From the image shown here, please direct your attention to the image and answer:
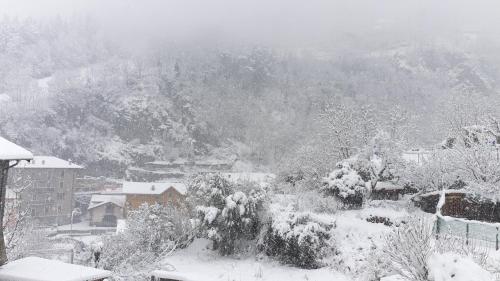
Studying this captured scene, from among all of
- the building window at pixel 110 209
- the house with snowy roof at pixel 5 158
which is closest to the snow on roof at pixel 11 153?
the house with snowy roof at pixel 5 158

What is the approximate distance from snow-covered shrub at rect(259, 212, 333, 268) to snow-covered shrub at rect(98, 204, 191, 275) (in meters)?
4.23

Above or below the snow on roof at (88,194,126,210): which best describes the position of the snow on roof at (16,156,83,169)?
above

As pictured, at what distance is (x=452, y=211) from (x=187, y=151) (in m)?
111

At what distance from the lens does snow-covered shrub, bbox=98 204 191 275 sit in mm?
18172

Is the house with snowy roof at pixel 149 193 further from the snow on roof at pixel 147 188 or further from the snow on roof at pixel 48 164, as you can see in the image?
the snow on roof at pixel 48 164

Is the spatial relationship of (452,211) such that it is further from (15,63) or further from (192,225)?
(15,63)

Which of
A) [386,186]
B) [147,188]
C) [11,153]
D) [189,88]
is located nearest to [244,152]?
[189,88]

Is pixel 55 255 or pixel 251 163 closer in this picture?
pixel 55 255

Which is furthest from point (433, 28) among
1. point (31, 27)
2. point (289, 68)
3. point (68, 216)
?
point (68, 216)

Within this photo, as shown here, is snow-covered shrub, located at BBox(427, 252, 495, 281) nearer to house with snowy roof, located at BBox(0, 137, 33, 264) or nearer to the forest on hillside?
house with snowy roof, located at BBox(0, 137, 33, 264)

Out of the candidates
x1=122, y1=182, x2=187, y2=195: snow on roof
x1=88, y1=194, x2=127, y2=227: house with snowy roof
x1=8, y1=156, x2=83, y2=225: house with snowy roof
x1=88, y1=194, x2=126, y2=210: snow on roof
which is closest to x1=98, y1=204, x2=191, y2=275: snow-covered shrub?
x1=122, y1=182, x2=187, y2=195: snow on roof

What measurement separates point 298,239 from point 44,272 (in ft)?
35.7

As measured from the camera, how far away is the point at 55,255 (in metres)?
36.0

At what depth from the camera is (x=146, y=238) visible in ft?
66.5
